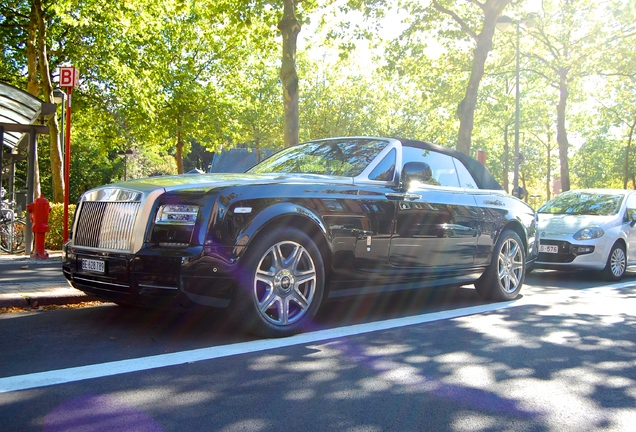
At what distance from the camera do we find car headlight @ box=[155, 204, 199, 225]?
4.73 meters

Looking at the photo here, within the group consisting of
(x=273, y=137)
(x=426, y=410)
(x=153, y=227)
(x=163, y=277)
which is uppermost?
(x=273, y=137)

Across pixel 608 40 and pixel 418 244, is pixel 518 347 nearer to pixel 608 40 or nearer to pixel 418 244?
pixel 418 244

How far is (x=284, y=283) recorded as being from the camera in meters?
5.16

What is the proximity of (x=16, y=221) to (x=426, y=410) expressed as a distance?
12243mm

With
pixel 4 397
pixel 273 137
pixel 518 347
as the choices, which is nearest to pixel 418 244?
pixel 518 347

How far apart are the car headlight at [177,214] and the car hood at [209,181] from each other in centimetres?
15

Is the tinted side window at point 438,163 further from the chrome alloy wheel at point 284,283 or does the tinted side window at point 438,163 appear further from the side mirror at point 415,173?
the chrome alloy wheel at point 284,283

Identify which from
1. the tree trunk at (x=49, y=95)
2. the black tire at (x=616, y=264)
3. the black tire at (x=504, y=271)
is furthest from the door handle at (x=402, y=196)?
the tree trunk at (x=49, y=95)

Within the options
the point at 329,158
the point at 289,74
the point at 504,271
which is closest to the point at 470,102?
the point at 289,74

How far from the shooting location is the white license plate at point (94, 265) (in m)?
4.97

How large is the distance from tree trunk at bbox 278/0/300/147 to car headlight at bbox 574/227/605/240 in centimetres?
660

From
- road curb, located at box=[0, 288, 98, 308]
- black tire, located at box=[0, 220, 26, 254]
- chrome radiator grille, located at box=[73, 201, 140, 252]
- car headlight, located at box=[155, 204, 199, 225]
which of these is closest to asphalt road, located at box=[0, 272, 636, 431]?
road curb, located at box=[0, 288, 98, 308]

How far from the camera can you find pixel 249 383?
152 inches

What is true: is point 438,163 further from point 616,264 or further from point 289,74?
point 289,74
